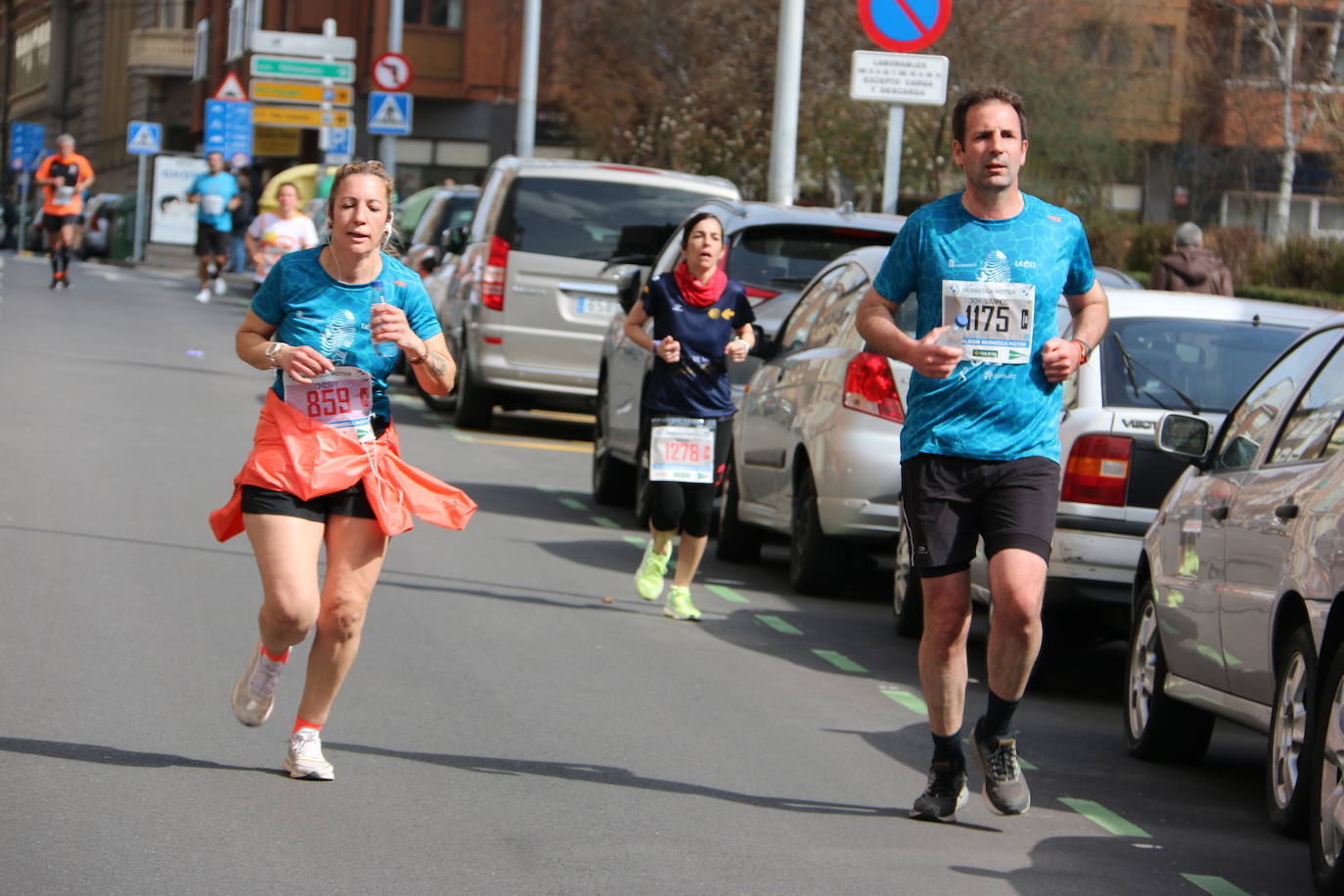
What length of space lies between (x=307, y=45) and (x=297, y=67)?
0.48 metres

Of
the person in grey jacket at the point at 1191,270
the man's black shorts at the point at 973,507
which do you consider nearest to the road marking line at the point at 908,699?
the man's black shorts at the point at 973,507

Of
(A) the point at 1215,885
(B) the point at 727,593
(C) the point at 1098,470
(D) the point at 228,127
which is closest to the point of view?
(A) the point at 1215,885

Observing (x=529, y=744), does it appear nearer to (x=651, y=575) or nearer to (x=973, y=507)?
(x=973, y=507)

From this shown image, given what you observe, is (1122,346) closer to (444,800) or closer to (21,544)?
(444,800)

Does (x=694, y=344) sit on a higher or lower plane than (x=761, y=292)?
lower

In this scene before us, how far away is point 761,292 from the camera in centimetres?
1319

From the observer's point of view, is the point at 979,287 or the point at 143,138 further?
Answer: the point at 143,138

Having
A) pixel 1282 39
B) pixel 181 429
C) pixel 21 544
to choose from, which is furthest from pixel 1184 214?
pixel 21 544

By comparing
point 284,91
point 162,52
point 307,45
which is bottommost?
point 284,91

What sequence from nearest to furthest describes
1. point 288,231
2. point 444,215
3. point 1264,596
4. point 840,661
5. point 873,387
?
1. point 1264,596
2. point 840,661
3. point 873,387
4. point 288,231
5. point 444,215

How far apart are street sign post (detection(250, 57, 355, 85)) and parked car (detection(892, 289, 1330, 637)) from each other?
35299 millimetres

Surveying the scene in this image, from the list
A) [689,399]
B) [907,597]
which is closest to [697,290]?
[689,399]

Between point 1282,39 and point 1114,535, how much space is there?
101 feet

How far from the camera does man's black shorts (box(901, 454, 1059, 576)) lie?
647 cm
